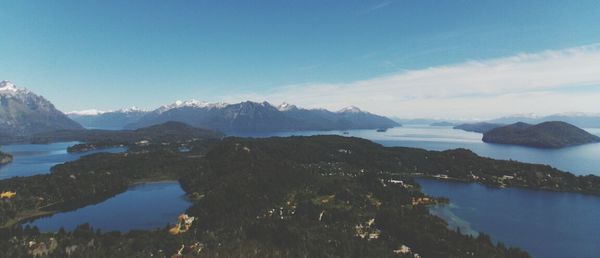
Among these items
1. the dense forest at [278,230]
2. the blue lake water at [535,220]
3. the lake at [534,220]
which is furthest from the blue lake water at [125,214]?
the blue lake water at [535,220]

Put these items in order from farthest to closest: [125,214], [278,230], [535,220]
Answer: [125,214] → [535,220] → [278,230]

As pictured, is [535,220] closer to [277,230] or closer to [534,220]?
[534,220]

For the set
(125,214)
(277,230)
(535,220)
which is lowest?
(125,214)

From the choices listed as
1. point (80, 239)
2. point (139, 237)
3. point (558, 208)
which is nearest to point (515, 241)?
point (558, 208)

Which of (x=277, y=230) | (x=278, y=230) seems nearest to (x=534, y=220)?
(x=278, y=230)

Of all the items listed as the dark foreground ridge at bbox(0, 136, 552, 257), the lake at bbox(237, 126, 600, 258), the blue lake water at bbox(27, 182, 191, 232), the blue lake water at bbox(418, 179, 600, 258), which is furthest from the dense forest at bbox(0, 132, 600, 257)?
the blue lake water at bbox(418, 179, 600, 258)

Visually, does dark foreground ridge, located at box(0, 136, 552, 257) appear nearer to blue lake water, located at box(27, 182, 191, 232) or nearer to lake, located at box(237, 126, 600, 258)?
blue lake water, located at box(27, 182, 191, 232)

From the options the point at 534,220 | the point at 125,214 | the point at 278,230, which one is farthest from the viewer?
the point at 125,214
